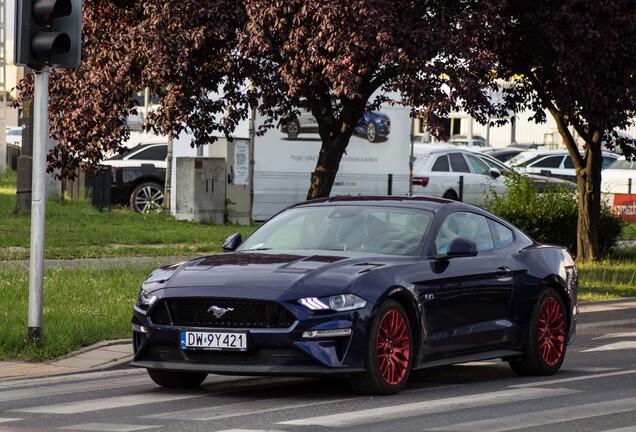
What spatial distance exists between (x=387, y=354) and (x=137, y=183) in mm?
22541

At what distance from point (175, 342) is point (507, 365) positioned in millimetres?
3766

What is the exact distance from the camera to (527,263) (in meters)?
11.5

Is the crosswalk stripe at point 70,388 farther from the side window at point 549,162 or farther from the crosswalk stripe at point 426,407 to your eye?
the side window at point 549,162

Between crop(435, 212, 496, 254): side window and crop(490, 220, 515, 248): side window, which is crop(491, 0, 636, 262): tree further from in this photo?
crop(435, 212, 496, 254): side window

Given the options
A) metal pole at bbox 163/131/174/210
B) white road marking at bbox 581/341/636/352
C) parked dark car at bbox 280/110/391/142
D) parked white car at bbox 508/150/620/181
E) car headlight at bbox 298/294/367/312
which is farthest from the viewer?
parked white car at bbox 508/150/620/181

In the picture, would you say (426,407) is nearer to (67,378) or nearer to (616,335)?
(67,378)

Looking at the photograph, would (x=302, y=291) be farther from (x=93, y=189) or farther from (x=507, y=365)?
(x=93, y=189)

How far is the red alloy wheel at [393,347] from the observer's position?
968 centimetres

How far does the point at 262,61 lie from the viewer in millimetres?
17062

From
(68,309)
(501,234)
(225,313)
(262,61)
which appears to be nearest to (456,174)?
(262,61)

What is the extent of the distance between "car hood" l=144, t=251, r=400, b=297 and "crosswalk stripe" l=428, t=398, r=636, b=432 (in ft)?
4.60

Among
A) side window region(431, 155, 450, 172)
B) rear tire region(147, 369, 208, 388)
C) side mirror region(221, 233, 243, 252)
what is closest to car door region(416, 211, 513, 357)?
side mirror region(221, 233, 243, 252)

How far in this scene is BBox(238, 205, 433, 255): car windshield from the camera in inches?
418

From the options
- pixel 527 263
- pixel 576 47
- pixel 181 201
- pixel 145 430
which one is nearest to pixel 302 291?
pixel 145 430
